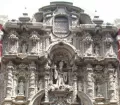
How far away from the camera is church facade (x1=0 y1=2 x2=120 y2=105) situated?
19.9m

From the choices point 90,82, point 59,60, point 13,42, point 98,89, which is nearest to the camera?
point 90,82

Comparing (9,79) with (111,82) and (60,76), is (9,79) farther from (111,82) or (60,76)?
(111,82)

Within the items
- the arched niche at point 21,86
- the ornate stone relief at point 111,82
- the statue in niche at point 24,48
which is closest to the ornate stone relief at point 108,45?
the ornate stone relief at point 111,82

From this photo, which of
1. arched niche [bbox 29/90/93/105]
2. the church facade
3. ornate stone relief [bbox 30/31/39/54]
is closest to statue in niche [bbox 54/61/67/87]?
the church facade

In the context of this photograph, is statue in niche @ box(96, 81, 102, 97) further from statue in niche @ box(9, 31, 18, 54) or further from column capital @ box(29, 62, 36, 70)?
statue in niche @ box(9, 31, 18, 54)

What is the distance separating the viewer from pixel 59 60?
69.3ft

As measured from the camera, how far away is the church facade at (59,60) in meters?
19.9

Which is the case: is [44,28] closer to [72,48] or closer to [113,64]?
[72,48]

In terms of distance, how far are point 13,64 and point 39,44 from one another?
5.70 feet

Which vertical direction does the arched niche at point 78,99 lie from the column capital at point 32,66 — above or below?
below

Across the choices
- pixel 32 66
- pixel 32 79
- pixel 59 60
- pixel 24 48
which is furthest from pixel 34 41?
pixel 32 79

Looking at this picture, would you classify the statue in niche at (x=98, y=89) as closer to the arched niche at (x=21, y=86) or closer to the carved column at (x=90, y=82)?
the carved column at (x=90, y=82)

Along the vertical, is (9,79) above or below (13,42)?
below

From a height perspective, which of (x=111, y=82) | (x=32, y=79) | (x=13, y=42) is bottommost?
(x=111, y=82)
